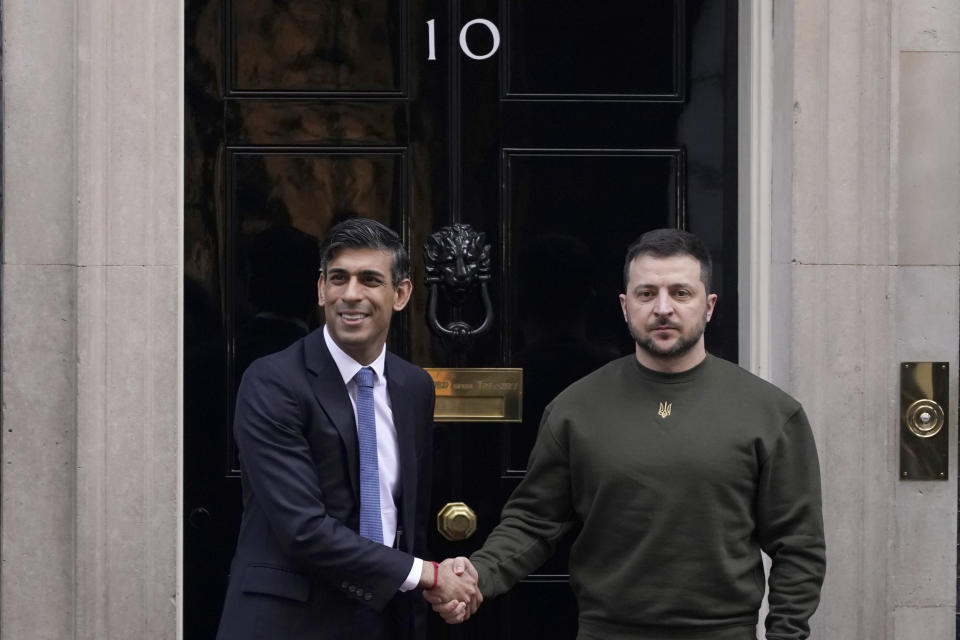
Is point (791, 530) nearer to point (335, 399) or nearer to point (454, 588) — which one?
point (454, 588)

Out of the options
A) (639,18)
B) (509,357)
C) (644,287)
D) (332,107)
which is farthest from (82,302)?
(639,18)

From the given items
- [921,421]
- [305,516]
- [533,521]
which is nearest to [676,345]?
[533,521]

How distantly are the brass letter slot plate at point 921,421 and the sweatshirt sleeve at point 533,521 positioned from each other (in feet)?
4.54

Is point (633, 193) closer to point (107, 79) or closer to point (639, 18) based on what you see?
point (639, 18)

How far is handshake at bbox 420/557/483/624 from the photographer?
3.25m

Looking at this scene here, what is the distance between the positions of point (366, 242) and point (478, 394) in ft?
3.60

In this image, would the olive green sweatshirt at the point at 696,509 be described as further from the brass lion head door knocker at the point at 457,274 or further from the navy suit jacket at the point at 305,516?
the brass lion head door knocker at the point at 457,274

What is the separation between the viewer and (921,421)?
151 inches

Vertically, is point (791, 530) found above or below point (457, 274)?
below

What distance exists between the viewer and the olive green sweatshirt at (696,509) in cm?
291

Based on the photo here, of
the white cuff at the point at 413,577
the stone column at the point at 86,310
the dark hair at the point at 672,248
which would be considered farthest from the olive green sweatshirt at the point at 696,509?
the stone column at the point at 86,310

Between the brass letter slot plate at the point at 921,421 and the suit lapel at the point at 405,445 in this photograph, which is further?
the brass letter slot plate at the point at 921,421

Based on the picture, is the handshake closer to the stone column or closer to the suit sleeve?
the suit sleeve

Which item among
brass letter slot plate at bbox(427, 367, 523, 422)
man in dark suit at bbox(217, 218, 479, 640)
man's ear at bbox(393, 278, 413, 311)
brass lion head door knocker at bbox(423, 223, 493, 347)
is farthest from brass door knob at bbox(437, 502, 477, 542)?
man's ear at bbox(393, 278, 413, 311)
